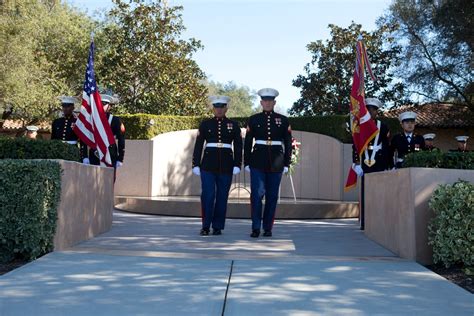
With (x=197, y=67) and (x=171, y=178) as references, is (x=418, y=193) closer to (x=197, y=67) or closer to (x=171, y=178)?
(x=171, y=178)

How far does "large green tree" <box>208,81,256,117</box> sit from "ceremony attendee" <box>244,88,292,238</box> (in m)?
77.3

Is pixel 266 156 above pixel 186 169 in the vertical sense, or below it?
below

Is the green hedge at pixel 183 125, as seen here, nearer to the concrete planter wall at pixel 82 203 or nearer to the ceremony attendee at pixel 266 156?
the concrete planter wall at pixel 82 203

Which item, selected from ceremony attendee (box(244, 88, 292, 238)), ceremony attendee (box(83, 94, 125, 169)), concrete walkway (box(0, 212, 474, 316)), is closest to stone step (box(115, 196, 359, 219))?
ceremony attendee (box(83, 94, 125, 169))

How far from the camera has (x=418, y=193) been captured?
601 centimetres

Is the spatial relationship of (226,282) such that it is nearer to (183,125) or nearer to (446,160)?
(446,160)

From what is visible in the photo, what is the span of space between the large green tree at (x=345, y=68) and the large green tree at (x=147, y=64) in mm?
8397

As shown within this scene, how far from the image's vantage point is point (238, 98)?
101 m

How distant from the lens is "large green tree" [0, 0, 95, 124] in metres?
26.2

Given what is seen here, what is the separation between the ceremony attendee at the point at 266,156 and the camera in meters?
8.38

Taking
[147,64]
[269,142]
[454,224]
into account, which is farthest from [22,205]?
[147,64]

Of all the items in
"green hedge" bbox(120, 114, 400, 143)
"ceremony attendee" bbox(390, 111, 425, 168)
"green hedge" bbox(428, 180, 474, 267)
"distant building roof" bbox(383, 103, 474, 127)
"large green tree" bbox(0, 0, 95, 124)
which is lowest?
"green hedge" bbox(428, 180, 474, 267)

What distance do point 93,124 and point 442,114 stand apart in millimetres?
25947

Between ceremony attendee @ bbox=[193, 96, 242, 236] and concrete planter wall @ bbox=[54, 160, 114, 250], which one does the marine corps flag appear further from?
concrete planter wall @ bbox=[54, 160, 114, 250]
